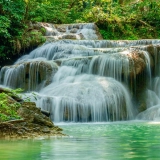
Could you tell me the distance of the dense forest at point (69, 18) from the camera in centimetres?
1917

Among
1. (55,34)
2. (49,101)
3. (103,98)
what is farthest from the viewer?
(55,34)

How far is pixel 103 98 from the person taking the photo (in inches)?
536

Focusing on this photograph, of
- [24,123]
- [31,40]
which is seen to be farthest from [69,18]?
[24,123]

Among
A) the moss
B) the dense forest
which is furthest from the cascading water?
the dense forest

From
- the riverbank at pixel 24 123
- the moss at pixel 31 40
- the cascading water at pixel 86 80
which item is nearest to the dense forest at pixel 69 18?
the moss at pixel 31 40

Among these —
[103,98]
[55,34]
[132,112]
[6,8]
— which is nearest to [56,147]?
[103,98]

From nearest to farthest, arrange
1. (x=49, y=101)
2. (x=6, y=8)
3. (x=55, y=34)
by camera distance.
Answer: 1. (x=49, y=101)
2. (x=6, y=8)
3. (x=55, y=34)

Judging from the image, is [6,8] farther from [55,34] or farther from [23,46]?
[55,34]

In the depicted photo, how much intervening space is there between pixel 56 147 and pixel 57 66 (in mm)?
11072

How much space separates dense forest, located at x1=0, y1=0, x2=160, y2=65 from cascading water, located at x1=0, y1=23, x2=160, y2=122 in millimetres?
1844

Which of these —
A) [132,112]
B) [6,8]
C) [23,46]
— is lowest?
[132,112]

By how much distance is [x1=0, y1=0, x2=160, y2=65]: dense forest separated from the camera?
62.9ft

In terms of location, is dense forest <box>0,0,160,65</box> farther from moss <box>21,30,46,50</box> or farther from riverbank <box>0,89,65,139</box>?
riverbank <box>0,89,65,139</box>

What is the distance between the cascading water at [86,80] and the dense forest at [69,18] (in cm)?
184
